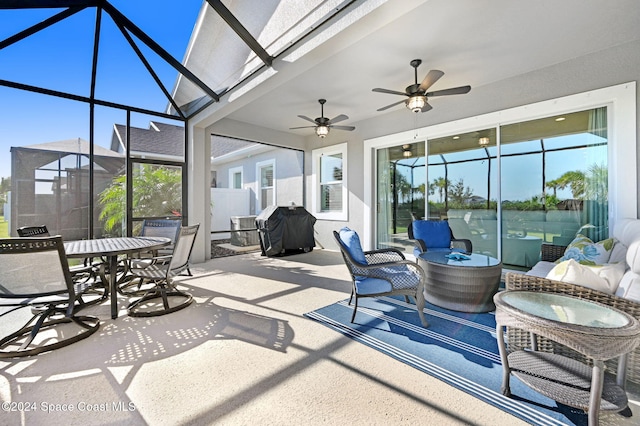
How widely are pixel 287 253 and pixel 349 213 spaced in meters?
1.93

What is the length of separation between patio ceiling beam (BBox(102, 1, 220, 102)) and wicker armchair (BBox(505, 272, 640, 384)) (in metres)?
5.28

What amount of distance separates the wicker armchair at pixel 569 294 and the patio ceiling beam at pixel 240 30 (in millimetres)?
3832

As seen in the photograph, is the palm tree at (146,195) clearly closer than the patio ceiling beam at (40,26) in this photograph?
No

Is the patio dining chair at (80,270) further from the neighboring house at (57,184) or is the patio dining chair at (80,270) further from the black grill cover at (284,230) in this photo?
the black grill cover at (284,230)

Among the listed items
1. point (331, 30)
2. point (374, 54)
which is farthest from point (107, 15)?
point (374, 54)

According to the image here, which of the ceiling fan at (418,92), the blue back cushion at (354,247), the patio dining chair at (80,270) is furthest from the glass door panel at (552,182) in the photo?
the patio dining chair at (80,270)

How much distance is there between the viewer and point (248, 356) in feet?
7.59

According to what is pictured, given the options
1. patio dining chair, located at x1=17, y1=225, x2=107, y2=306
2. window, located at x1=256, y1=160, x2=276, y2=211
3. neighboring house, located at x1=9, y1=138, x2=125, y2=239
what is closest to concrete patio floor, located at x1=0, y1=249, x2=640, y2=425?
patio dining chair, located at x1=17, y1=225, x2=107, y2=306

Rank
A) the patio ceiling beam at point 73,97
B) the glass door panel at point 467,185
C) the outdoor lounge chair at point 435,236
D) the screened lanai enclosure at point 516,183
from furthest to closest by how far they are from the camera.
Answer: the glass door panel at point 467,185 → the outdoor lounge chair at point 435,236 → the patio ceiling beam at point 73,97 → the screened lanai enclosure at point 516,183

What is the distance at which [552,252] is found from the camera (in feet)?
12.7

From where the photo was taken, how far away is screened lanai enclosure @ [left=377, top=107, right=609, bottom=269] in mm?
3947

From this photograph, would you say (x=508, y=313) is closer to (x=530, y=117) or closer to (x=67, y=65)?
(x=530, y=117)

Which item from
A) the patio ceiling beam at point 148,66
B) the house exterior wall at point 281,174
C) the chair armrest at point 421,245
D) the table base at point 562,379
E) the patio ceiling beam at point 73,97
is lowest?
the table base at point 562,379

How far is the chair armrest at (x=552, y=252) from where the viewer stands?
12.5 feet
